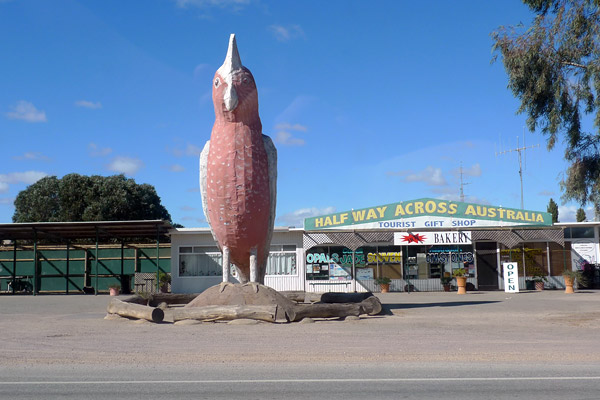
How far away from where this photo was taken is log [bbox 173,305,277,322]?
41.5 feet

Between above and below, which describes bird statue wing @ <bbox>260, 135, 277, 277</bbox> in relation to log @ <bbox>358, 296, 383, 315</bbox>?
above

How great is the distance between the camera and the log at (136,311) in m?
13.0

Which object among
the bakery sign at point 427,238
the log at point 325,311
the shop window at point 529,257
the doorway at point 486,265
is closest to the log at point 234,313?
the log at point 325,311

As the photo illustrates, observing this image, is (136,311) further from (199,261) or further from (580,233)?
(580,233)

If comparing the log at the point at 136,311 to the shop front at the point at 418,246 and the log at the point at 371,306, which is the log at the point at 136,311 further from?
the shop front at the point at 418,246

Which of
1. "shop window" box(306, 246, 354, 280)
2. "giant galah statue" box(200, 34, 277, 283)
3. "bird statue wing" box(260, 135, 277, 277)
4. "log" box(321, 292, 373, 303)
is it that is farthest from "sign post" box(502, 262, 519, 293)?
"giant galah statue" box(200, 34, 277, 283)

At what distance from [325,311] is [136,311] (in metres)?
4.44

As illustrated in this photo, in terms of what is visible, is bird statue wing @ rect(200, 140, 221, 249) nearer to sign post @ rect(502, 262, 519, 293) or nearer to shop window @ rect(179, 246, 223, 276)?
shop window @ rect(179, 246, 223, 276)

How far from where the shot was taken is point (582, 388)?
241 inches

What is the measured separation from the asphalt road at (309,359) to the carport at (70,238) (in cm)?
1213

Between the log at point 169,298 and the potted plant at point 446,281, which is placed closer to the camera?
the log at point 169,298

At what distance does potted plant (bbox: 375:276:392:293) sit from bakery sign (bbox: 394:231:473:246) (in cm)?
183

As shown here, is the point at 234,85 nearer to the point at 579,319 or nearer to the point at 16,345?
the point at 16,345

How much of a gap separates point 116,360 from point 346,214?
20.2m
